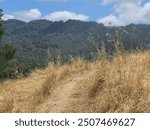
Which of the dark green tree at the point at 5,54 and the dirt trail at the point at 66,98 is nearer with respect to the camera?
the dirt trail at the point at 66,98

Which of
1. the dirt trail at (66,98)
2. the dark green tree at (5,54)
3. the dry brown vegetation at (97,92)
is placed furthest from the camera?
the dark green tree at (5,54)

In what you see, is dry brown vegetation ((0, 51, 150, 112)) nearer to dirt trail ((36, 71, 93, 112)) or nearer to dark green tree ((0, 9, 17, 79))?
dirt trail ((36, 71, 93, 112))

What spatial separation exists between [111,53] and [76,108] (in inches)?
73.0

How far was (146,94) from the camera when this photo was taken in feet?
16.9

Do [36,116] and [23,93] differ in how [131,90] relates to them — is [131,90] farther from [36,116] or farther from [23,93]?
[23,93]

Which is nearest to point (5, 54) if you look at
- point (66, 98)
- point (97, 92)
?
point (66, 98)

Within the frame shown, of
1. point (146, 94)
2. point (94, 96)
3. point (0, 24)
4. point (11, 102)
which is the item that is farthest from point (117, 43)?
point (0, 24)

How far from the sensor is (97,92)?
6.09 meters

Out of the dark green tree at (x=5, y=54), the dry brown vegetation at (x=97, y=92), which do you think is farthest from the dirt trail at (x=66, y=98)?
the dark green tree at (x=5, y=54)

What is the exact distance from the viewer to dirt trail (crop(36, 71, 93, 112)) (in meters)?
6.17

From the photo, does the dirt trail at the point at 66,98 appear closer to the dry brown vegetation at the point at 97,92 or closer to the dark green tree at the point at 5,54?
the dry brown vegetation at the point at 97,92

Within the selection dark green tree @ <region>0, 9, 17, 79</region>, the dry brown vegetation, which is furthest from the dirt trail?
dark green tree @ <region>0, 9, 17, 79</region>

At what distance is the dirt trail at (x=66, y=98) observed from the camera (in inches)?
243

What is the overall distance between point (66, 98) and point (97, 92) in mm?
735
